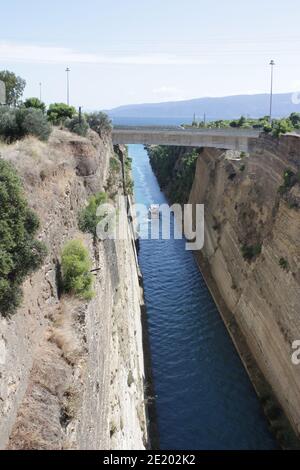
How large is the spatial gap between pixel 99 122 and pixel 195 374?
1536cm

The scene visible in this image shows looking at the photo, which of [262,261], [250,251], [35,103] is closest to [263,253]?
[262,261]

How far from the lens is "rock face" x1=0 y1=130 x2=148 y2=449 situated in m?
7.46

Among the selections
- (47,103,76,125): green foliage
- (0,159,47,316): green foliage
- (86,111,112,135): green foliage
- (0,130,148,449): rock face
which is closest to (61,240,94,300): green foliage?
(0,130,148,449): rock face

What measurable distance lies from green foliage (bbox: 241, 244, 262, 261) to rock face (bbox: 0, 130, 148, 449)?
902 centimetres

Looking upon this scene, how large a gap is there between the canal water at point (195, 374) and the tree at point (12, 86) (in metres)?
12.8

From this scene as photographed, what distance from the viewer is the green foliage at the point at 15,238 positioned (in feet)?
26.8

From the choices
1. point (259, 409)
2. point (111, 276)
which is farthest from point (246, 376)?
point (111, 276)

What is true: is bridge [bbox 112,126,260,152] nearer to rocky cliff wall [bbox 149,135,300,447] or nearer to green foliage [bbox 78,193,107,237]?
rocky cliff wall [bbox 149,135,300,447]

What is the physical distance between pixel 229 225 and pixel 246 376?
1086cm

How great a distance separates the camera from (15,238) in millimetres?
8695
